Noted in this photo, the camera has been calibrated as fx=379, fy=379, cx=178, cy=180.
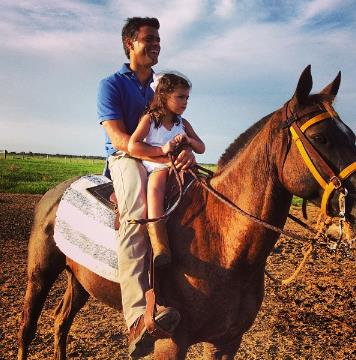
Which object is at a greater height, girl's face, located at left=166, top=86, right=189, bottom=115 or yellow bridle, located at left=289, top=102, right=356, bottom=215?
girl's face, located at left=166, top=86, right=189, bottom=115

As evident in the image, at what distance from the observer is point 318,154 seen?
2.38 m

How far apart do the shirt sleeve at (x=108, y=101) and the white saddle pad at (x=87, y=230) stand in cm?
86

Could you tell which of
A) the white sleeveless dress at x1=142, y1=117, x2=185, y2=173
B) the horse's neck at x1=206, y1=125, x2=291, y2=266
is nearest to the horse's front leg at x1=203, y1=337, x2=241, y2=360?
the horse's neck at x1=206, y1=125, x2=291, y2=266

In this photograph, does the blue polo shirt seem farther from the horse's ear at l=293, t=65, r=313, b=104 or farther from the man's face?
the horse's ear at l=293, t=65, r=313, b=104

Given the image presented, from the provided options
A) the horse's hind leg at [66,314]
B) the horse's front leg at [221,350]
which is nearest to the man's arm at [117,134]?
the horse's front leg at [221,350]

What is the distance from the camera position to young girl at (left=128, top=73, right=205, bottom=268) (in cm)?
Result: 293

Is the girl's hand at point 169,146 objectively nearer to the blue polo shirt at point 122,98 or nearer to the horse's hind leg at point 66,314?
the blue polo shirt at point 122,98

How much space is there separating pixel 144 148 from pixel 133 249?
2.65ft

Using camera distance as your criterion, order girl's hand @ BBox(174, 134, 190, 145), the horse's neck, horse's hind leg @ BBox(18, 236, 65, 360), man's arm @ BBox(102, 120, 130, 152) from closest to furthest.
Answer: the horse's neck
girl's hand @ BBox(174, 134, 190, 145)
man's arm @ BBox(102, 120, 130, 152)
horse's hind leg @ BBox(18, 236, 65, 360)

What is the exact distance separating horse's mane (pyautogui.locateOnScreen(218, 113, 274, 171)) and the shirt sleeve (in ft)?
3.38

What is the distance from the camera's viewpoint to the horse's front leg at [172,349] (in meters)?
2.83

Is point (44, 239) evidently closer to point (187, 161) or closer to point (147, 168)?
point (147, 168)

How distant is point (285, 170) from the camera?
2.53 metres

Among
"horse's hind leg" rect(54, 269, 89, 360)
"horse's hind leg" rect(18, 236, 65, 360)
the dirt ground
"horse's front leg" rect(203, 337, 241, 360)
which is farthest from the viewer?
the dirt ground
